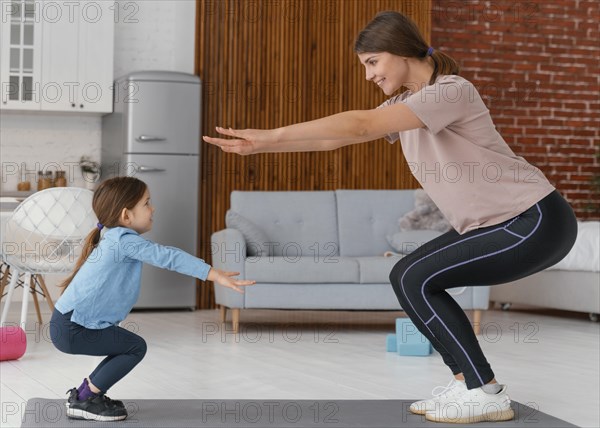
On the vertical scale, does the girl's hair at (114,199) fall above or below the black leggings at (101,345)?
above

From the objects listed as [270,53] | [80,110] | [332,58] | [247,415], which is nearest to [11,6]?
[80,110]

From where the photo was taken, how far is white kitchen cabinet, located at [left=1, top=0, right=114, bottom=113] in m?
6.73

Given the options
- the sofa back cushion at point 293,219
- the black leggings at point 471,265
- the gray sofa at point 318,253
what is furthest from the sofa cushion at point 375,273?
the black leggings at point 471,265

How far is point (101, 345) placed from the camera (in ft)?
9.70

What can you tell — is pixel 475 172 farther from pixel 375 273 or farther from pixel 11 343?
pixel 375 273

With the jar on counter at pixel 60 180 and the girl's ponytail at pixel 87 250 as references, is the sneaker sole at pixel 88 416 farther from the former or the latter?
the jar on counter at pixel 60 180

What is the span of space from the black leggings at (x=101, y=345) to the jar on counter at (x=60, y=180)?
416 centimetres

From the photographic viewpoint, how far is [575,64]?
28.7 feet

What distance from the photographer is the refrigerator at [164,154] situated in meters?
6.70

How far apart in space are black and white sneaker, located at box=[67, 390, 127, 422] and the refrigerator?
12.3 ft

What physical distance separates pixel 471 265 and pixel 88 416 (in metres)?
1.27

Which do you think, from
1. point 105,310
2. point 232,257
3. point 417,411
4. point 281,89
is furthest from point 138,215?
point 281,89

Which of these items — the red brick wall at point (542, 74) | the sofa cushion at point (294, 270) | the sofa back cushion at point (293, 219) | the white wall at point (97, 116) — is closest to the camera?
the sofa cushion at point (294, 270)

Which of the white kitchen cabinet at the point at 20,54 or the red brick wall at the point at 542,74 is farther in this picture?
the red brick wall at the point at 542,74
